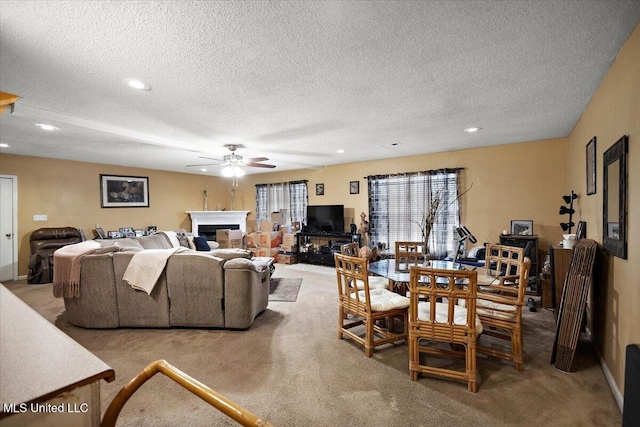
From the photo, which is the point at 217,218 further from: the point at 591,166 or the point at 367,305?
the point at 591,166

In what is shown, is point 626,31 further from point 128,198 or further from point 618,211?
point 128,198

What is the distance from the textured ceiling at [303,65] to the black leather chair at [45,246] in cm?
248

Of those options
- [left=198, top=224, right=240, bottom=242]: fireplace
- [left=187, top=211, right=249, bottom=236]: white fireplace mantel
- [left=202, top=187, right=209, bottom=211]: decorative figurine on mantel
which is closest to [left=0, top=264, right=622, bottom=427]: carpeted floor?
[left=187, top=211, right=249, bottom=236]: white fireplace mantel

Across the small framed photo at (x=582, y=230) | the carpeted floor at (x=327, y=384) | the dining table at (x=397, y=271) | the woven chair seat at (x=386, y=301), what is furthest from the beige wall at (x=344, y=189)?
the woven chair seat at (x=386, y=301)

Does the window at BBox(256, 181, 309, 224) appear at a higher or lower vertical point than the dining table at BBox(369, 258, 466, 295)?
higher

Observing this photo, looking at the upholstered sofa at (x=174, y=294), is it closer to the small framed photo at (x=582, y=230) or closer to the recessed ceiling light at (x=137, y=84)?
the recessed ceiling light at (x=137, y=84)

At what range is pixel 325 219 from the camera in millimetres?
7145

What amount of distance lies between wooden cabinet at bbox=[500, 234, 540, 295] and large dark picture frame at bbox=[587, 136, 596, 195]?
5.11ft

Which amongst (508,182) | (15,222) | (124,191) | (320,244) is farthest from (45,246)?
(508,182)

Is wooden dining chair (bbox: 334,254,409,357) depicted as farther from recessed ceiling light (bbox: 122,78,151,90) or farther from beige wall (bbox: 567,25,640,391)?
recessed ceiling light (bbox: 122,78,151,90)

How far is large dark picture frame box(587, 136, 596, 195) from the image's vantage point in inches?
111

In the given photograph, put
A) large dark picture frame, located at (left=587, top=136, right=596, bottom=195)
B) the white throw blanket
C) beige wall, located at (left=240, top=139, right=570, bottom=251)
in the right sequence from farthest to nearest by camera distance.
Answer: beige wall, located at (left=240, top=139, right=570, bottom=251)
the white throw blanket
large dark picture frame, located at (left=587, top=136, right=596, bottom=195)

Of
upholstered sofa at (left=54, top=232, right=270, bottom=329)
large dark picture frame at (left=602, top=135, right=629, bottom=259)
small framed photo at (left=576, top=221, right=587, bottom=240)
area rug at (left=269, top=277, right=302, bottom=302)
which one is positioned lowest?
area rug at (left=269, top=277, right=302, bottom=302)

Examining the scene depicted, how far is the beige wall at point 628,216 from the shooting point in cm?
178
